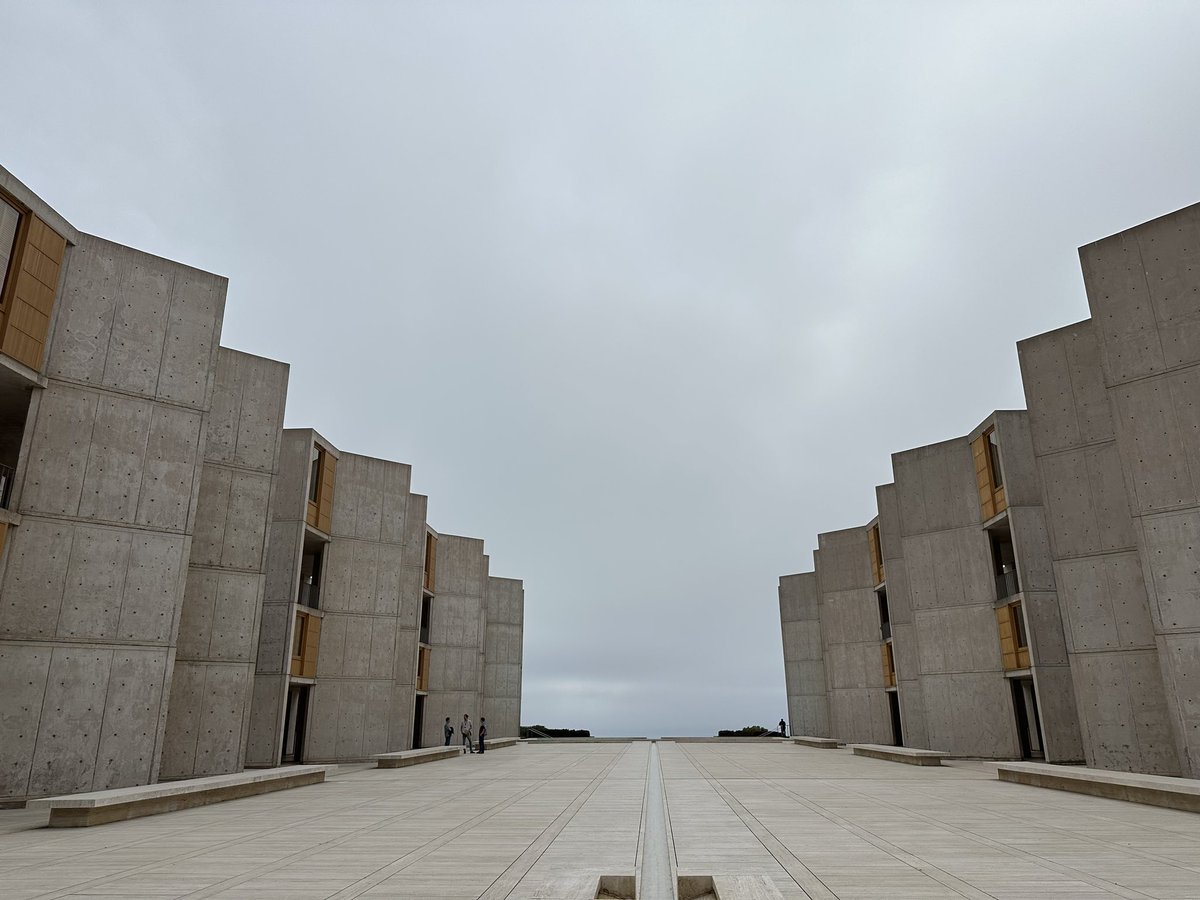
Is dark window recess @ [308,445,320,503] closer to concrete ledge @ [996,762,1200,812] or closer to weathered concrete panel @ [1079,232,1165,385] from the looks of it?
concrete ledge @ [996,762,1200,812]

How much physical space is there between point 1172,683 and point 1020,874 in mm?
11588

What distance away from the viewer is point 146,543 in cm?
1644

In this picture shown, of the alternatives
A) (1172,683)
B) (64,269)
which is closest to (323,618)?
(64,269)

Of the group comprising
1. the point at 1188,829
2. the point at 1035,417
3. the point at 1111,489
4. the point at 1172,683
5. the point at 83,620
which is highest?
the point at 1035,417

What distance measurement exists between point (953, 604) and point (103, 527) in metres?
25.6

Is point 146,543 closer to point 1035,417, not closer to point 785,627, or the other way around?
point 1035,417

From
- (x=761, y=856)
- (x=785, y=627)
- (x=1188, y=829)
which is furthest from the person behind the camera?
(x=785, y=627)

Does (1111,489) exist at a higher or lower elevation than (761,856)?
higher

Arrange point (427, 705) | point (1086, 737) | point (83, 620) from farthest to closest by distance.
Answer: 1. point (427, 705)
2. point (1086, 737)
3. point (83, 620)

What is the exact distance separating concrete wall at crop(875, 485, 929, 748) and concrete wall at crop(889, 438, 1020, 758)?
137cm

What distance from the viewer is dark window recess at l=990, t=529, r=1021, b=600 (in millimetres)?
26312

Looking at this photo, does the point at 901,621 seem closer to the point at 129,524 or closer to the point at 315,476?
the point at 315,476

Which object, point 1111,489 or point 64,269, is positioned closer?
point 64,269

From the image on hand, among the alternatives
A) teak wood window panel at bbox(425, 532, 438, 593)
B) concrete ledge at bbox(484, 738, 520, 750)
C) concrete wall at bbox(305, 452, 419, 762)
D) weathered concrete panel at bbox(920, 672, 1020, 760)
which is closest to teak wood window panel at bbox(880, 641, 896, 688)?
weathered concrete panel at bbox(920, 672, 1020, 760)
